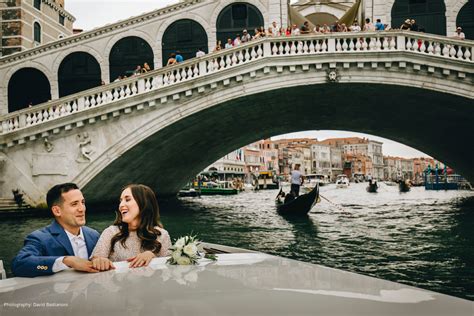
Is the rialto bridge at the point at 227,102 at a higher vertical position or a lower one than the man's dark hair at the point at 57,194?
higher

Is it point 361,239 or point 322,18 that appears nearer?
point 361,239

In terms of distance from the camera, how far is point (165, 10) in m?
15.1

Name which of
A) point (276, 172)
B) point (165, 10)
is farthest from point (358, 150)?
point (165, 10)

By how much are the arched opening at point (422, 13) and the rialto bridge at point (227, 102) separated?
163 centimetres

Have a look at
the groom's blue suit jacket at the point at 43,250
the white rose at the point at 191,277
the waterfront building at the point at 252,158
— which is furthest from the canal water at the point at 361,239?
the waterfront building at the point at 252,158

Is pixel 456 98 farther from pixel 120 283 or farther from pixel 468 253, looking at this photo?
pixel 120 283

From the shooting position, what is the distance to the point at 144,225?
272cm

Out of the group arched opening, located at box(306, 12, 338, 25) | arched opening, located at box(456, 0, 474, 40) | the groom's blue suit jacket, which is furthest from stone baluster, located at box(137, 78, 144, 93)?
the groom's blue suit jacket

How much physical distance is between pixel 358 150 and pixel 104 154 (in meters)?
99.2

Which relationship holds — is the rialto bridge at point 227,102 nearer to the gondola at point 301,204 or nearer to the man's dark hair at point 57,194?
the gondola at point 301,204

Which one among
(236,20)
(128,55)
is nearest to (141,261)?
(236,20)

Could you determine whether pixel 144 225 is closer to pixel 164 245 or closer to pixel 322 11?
pixel 164 245

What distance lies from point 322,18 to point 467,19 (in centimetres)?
537

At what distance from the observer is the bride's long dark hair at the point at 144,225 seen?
8.82 ft
